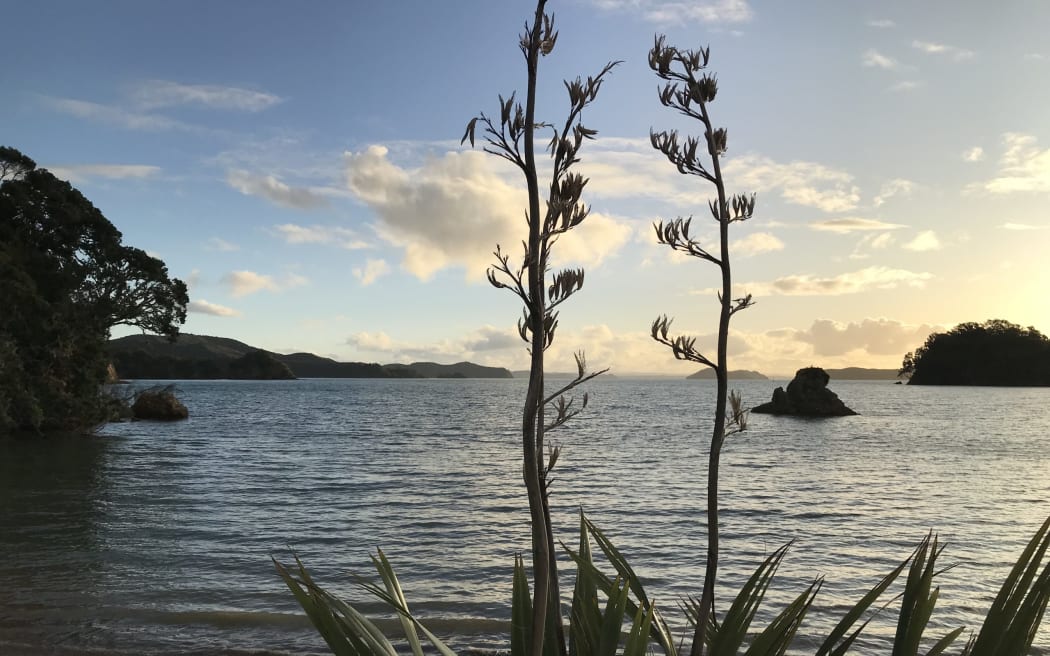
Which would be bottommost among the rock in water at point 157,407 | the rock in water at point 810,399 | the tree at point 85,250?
the rock in water at point 157,407

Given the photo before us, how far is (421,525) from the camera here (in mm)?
14430

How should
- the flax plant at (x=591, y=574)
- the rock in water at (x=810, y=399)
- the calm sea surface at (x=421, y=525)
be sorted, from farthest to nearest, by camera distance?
the rock in water at (x=810, y=399)
the calm sea surface at (x=421, y=525)
the flax plant at (x=591, y=574)

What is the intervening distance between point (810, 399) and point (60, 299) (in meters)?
53.1

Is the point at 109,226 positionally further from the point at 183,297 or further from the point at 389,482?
the point at 389,482

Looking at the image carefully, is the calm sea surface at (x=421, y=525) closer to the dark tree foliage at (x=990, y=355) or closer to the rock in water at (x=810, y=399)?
the rock in water at (x=810, y=399)

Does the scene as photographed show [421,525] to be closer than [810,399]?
Yes

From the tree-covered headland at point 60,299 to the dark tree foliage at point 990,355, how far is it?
458 feet

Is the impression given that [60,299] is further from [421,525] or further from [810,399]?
[810,399]

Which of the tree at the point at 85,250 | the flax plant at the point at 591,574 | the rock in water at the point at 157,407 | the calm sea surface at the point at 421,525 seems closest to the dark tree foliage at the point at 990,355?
the calm sea surface at the point at 421,525

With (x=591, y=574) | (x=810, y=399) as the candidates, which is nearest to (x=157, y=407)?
(x=810, y=399)

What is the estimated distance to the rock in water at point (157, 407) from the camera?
47.0 meters

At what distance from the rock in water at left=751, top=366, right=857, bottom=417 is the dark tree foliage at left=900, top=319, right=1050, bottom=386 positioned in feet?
285

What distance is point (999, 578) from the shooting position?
10.9 metres

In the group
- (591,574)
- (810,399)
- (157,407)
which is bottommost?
(157,407)
